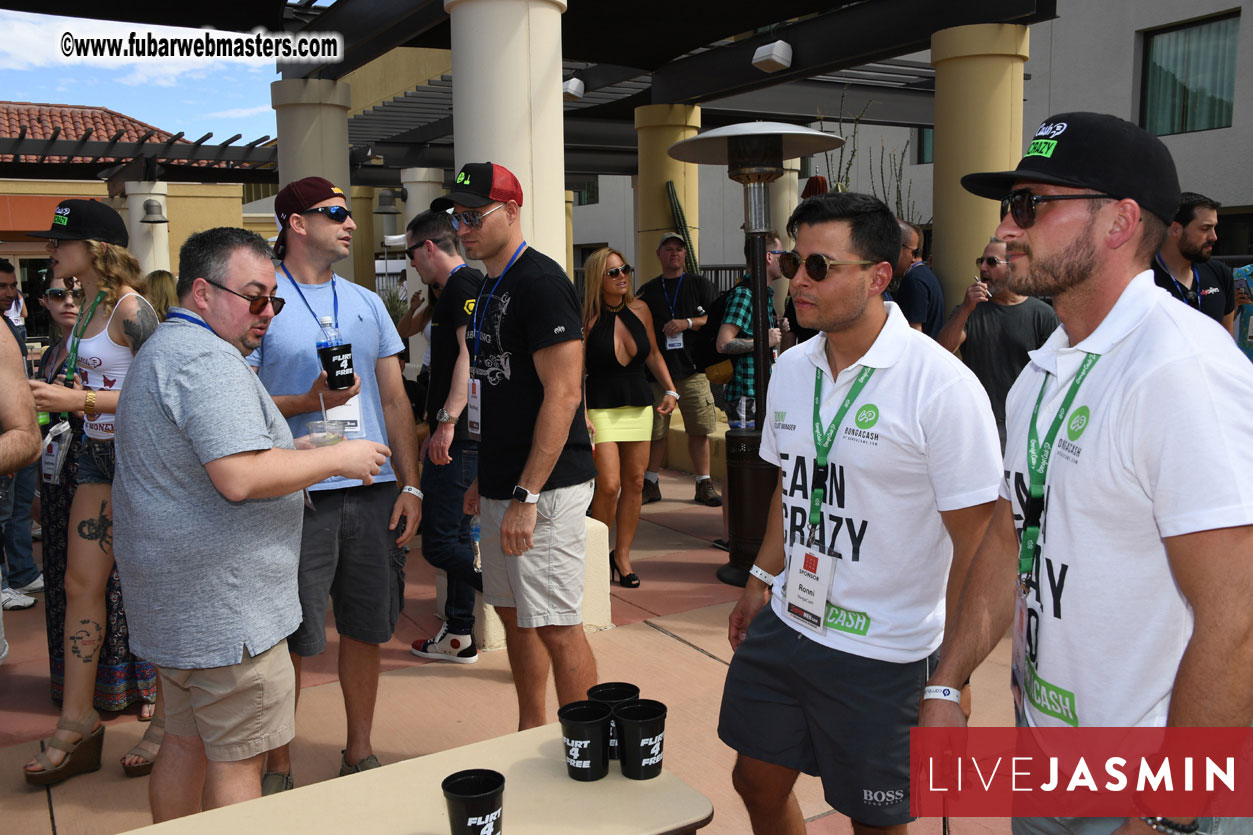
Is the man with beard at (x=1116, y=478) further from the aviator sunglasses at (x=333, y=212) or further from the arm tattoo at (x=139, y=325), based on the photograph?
the arm tattoo at (x=139, y=325)

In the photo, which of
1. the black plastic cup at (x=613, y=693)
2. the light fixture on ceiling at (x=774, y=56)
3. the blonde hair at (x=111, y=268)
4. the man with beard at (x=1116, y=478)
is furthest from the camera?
the light fixture on ceiling at (x=774, y=56)

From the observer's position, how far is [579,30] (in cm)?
988

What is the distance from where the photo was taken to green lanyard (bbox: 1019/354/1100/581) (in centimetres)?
183

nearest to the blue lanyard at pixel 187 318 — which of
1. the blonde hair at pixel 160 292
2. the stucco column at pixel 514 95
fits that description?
the blonde hair at pixel 160 292

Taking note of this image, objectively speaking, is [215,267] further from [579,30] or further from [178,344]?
[579,30]

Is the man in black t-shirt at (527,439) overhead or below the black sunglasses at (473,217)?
below

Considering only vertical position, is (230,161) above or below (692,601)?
above

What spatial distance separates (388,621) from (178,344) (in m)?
1.57

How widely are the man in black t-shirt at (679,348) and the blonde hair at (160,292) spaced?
14.9ft

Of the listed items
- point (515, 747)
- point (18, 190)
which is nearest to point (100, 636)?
point (515, 747)

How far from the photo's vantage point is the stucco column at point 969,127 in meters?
7.49

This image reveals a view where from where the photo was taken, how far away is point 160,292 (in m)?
4.36

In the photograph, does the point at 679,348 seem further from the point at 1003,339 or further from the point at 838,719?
the point at 838,719

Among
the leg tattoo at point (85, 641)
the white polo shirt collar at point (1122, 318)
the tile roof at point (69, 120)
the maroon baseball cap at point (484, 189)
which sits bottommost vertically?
the leg tattoo at point (85, 641)
